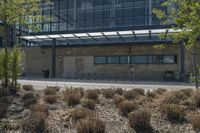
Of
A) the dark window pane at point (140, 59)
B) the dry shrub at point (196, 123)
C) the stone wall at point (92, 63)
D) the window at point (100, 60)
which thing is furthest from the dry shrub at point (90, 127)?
the window at point (100, 60)

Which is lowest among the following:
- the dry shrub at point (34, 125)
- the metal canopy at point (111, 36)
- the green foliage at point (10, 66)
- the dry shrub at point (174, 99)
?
the dry shrub at point (34, 125)

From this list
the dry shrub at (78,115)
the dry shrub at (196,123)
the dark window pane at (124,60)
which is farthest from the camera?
the dark window pane at (124,60)

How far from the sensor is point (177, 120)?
6.25 m

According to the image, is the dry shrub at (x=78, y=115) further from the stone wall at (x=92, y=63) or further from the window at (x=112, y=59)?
the window at (x=112, y=59)

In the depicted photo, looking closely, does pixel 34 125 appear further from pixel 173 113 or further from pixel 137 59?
pixel 137 59

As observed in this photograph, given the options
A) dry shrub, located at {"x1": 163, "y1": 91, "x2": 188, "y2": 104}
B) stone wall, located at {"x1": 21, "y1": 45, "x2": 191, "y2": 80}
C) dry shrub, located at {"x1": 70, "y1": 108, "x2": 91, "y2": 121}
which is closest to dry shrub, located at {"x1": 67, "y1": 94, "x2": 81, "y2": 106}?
dry shrub, located at {"x1": 70, "y1": 108, "x2": 91, "y2": 121}

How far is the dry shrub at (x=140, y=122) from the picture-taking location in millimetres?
5688

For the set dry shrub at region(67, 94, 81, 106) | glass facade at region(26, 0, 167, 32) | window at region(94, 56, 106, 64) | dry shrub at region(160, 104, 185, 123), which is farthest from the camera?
glass facade at region(26, 0, 167, 32)

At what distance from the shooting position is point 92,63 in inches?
1373

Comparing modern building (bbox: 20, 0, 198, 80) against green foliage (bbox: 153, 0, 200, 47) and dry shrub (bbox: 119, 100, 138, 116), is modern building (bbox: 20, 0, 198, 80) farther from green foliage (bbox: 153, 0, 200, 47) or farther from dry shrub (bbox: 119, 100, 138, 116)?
dry shrub (bbox: 119, 100, 138, 116)

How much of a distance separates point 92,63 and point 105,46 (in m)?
3.61

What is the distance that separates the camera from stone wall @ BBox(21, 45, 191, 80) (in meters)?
30.8

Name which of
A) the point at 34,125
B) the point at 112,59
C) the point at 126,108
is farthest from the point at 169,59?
the point at 34,125

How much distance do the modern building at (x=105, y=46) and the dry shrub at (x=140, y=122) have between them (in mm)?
21110
